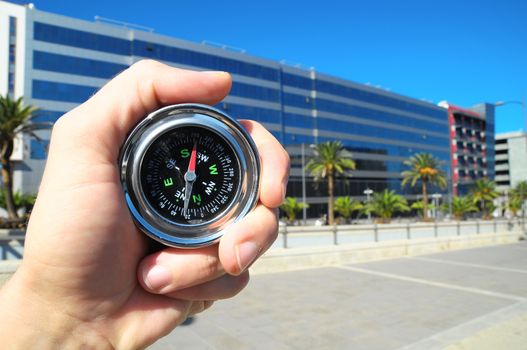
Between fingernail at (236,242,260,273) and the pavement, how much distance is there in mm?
5011

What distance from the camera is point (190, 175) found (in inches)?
67.7

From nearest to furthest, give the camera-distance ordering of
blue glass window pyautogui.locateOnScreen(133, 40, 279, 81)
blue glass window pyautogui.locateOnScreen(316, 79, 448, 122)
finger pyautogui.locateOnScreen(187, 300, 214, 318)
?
1. finger pyautogui.locateOnScreen(187, 300, 214, 318)
2. blue glass window pyautogui.locateOnScreen(133, 40, 279, 81)
3. blue glass window pyautogui.locateOnScreen(316, 79, 448, 122)

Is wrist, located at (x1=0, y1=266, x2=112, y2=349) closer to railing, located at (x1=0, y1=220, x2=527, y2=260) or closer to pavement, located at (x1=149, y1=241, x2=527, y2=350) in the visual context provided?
pavement, located at (x1=149, y1=241, x2=527, y2=350)

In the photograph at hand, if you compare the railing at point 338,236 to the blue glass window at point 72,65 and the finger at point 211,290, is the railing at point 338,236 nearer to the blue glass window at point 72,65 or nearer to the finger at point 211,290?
the finger at point 211,290

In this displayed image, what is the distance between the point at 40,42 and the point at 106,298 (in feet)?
165

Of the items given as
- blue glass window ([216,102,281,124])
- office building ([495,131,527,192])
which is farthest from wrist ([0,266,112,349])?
office building ([495,131,527,192])

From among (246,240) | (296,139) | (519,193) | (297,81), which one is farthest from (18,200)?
(519,193)

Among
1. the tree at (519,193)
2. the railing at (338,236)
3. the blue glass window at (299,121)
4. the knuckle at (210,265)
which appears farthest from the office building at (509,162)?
the knuckle at (210,265)

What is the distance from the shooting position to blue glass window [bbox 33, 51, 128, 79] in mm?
42469

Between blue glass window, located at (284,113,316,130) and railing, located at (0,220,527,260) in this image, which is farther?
blue glass window, located at (284,113,316,130)

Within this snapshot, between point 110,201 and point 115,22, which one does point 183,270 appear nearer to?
point 110,201

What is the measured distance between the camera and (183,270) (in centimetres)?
165

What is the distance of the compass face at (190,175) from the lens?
5.73 feet

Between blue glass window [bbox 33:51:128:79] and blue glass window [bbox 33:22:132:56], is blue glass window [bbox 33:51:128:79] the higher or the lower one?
the lower one
